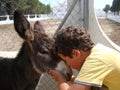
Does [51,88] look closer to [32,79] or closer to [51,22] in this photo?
[32,79]

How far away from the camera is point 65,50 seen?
2535 mm

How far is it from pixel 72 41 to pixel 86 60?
0.18 meters

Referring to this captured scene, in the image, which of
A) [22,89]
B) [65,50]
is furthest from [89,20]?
[65,50]

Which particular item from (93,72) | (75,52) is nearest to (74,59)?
(75,52)

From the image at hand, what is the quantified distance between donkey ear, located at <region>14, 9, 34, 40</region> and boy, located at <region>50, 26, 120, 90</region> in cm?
119

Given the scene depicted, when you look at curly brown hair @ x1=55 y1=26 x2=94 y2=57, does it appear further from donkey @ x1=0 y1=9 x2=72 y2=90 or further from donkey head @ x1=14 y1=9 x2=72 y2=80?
donkey @ x1=0 y1=9 x2=72 y2=90

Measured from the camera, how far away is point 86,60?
2.46 metres

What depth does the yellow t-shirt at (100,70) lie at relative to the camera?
2.37 meters

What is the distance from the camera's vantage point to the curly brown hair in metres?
2.50

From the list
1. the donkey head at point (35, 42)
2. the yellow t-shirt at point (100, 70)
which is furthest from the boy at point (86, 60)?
the donkey head at point (35, 42)

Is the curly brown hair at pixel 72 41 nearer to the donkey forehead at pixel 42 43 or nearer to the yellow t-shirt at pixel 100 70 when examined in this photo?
the yellow t-shirt at pixel 100 70

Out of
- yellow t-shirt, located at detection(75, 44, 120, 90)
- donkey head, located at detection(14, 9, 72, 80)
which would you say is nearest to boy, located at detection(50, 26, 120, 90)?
yellow t-shirt, located at detection(75, 44, 120, 90)

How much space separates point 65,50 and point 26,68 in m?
1.75

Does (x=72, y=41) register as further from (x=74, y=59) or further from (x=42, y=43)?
(x=42, y=43)
